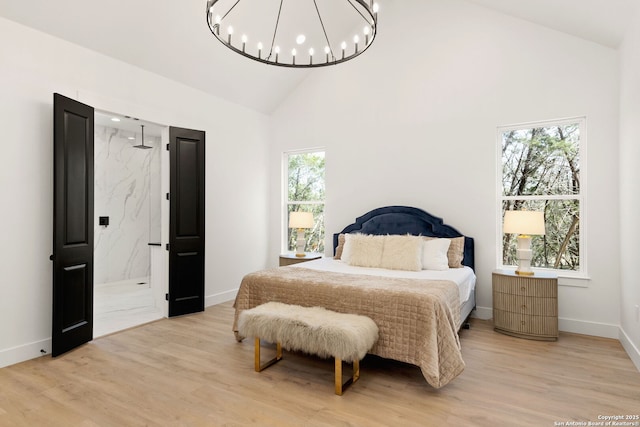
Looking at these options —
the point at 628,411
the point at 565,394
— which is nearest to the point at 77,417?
the point at 565,394

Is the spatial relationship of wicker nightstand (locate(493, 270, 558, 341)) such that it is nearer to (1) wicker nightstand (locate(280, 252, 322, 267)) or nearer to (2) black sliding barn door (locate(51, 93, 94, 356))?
(1) wicker nightstand (locate(280, 252, 322, 267))

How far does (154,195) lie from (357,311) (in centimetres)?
510

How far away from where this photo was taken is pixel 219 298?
507cm

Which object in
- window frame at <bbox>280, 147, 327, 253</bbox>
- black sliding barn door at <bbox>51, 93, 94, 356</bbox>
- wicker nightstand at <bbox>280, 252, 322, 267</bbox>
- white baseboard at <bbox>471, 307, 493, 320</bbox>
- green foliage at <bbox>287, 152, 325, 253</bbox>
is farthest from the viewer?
window frame at <bbox>280, 147, 327, 253</bbox>

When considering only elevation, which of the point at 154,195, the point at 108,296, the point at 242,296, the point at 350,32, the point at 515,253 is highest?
the point at 350,32

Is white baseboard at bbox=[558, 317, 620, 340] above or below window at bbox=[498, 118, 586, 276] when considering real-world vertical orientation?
below

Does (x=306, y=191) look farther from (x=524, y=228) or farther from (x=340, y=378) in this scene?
(x=340, y=378)

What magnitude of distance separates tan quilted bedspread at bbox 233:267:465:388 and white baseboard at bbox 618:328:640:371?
1.34m

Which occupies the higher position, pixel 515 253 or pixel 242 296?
pixel 515 253

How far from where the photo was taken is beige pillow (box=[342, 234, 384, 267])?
13.4ft

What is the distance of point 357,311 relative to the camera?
2.89m

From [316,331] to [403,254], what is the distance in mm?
1711

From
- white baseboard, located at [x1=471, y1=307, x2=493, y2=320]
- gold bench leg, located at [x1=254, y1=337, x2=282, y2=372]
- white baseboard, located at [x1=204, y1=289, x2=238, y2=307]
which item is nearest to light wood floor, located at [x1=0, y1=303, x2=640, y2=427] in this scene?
gold bench leg, located at [x1=254, y1=337, x2=282, y2=372]

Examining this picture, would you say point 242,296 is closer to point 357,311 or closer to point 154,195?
point 357,311
